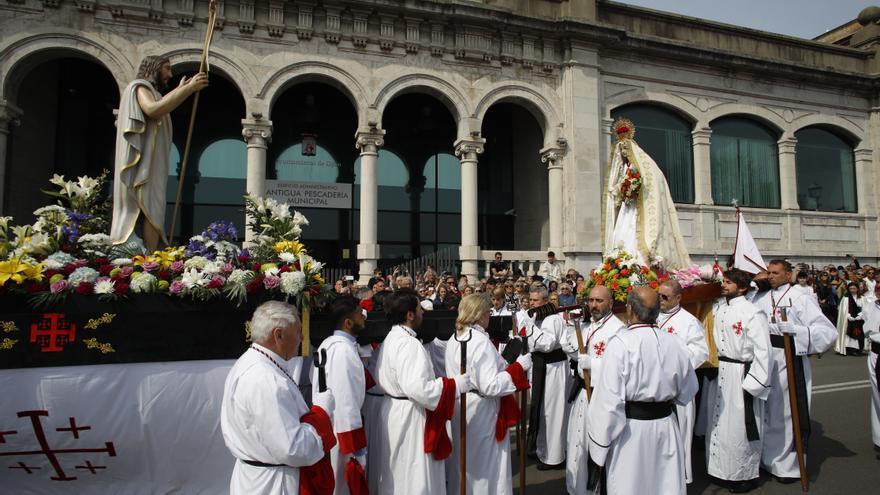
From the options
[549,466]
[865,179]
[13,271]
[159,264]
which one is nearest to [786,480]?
[549,466]

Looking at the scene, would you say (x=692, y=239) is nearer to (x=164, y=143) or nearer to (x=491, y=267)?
(x=491, y=267)

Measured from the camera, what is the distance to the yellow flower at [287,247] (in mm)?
4840

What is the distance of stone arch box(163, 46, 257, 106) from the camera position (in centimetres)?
1402

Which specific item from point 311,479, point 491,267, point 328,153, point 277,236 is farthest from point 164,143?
point 328,153

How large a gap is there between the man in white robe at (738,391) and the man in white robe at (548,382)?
158 centimetres

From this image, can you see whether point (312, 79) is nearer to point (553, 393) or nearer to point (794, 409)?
point (553, 393)

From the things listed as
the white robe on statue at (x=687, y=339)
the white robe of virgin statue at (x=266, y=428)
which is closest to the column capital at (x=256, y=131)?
the white robe on statue at (x=687, y=339)

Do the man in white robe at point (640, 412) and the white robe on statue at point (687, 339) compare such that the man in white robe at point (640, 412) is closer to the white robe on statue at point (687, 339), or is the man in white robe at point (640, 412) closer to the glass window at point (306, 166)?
the white robe on statue at point (687, 339)

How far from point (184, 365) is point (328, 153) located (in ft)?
49.3

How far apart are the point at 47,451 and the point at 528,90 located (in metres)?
15.4

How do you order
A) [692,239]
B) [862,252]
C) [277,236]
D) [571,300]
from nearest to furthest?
[277,236]
[571,300]
[692,239]
[862,252]

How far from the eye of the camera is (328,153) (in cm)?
1862

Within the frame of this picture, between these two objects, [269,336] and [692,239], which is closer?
[269,336]

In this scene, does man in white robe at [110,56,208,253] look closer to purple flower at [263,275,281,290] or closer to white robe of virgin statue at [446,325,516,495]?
purple flower at [263,275,281,290]
